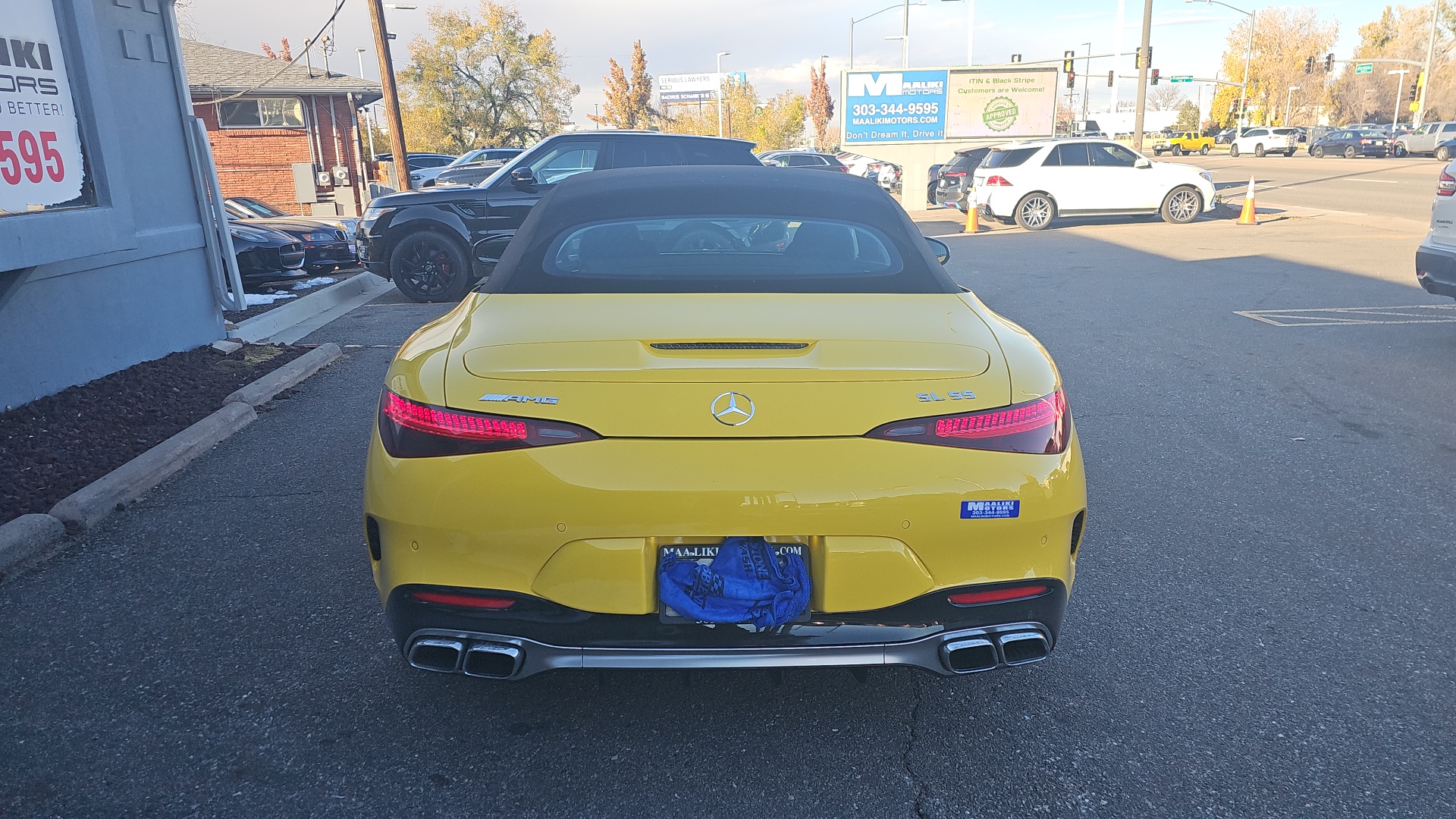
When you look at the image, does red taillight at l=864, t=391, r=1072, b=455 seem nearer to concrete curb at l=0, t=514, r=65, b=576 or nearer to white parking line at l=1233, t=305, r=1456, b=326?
Result: concrete curb at l=0, t=514, r=65, b=576

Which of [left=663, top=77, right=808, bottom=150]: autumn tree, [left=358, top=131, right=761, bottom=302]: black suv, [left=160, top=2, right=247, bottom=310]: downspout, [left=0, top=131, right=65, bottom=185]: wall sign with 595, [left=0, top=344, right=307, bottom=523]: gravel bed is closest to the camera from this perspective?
[left=0, top=344, right=307, bottom=523]: gravel bed

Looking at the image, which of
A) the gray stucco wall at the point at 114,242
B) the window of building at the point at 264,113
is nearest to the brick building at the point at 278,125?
the window of building at the point at 264,113

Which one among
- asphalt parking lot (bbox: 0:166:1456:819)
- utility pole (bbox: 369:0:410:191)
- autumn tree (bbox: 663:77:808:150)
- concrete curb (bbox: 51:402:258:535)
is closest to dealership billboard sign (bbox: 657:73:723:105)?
autumn tree (bbox: 663:77:808:150)

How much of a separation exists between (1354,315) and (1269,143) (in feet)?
181

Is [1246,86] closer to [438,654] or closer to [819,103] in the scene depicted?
[819,103]

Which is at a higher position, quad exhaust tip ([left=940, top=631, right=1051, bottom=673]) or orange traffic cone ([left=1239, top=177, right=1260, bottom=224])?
quad exhaust tip ([left=940, top=631, right=1051, bottom=673])

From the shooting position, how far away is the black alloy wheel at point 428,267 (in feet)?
37.5

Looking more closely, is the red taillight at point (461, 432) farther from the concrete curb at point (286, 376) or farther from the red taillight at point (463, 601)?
the concrete curb at point (286, 376)

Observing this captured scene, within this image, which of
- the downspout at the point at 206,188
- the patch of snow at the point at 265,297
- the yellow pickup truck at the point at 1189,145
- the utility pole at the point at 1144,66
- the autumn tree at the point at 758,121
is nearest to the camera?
the downspout at the point at 206,188

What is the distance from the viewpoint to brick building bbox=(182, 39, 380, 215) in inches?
1230

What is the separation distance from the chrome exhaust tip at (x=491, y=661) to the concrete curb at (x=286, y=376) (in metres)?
4.54

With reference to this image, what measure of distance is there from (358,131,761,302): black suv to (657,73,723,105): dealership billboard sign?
312ft

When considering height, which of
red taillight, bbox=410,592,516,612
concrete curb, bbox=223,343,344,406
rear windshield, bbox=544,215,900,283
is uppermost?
rear windshield, bbox=544,215,900,283

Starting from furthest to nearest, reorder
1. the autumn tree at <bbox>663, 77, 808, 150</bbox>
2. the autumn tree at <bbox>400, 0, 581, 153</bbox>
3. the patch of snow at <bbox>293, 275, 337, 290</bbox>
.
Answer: the autumn tree at <bbox>663, 77, 808, 150</bbox> < the autumn tree at <bbox>400, 0, 581, 153</bbox> < the patch of snow at <bbox>293, 275, 337, 290</bbox>
